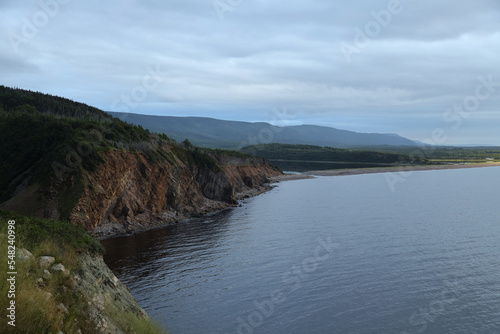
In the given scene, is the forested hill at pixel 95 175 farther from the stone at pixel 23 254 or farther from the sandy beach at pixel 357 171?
the sandy beach at pixel 357 171

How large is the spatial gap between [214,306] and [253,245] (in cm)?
1679

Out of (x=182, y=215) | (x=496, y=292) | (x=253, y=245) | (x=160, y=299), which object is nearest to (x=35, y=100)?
(x=182, y=215)

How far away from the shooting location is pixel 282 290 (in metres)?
27.0

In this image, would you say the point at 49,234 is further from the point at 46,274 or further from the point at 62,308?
the point at 62,308

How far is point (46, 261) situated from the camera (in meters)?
13.1

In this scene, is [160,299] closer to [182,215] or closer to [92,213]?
[92,213]

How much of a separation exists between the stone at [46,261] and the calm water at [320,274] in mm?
10673

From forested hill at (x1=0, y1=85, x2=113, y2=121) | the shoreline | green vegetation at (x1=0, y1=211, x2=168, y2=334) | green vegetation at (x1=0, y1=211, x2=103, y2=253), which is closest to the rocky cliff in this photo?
green vegetation at (x1=0, y1=211, x2=103, y2=253)

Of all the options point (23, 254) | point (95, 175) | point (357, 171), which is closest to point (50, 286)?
point (23, 254)

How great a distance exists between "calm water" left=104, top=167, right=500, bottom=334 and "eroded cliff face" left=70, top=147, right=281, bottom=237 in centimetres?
446

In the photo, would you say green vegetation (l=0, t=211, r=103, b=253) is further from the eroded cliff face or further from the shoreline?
the shoreline

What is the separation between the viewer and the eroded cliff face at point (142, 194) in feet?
142

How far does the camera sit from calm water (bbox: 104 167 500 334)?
2224 centimetres

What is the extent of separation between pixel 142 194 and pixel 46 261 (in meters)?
42.3
